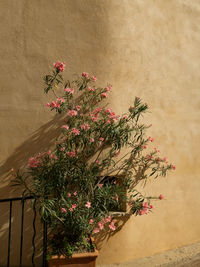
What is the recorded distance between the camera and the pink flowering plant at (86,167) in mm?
3609

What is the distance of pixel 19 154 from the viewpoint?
13.3 ft

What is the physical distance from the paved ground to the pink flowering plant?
832mm

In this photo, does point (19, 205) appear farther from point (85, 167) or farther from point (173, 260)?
point (173, 260)

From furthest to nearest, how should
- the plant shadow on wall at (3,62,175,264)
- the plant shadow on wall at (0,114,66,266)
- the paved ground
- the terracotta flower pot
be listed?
the paved ground < the plant shadow on wall at (0,114,66,266) < the plant shadow on wall at (3,62,175,264) < the terracotta flower pot

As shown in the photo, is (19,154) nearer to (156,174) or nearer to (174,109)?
(156,174)

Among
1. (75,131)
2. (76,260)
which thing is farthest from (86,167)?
(76,260)

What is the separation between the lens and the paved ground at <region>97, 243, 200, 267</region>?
166 inches

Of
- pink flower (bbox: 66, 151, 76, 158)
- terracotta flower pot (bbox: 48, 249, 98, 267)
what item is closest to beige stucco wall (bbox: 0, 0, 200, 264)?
pink flower (bbox: 66, 151, 76, 158)

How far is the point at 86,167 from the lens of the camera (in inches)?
160

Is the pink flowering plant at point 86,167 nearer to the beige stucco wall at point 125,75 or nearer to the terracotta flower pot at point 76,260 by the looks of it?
the terracotta flower pot at point 76,260

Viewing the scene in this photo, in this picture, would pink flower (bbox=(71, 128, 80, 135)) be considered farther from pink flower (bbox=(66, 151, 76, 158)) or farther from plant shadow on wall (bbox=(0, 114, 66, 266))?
plant shadow on wall (bbox=(0, 114, 66, 266))

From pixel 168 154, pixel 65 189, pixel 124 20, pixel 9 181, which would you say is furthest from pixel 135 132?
pixel 9 181

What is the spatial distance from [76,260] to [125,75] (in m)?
2.88

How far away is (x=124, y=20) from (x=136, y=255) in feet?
12.8
